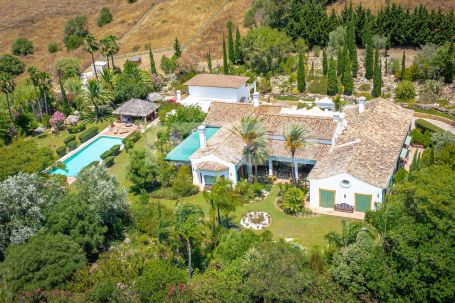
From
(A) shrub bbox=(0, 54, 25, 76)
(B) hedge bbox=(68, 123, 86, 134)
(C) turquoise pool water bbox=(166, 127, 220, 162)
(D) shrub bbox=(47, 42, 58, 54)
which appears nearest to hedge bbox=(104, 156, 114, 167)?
(C) turquoise pool water bbox=(166, 127, 220, 162)

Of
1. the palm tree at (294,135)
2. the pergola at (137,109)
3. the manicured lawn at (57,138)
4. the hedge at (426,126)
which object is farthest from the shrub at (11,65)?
the hedge at (426,126)

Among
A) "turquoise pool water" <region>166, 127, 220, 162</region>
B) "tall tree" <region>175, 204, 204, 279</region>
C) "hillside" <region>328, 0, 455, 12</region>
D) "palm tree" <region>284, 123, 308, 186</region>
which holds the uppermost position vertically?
"hillside" <region>328, 0, 455, 12</region>

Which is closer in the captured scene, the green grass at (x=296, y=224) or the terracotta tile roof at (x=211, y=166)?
the green grass at (x=296, y=224)

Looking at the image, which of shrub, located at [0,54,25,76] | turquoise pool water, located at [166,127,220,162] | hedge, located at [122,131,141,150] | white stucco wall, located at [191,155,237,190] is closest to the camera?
white stucco wall, located at [191,155,237,190]

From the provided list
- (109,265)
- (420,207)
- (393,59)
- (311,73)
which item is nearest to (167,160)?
(109,265)

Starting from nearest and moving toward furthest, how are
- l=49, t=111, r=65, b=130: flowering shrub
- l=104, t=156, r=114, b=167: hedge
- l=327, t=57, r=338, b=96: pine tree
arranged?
1. l=104, t=156, r=114, b=167: hedge
2. l=49, t=111, r=65, b=130: flowering shrub
3. l=327, t=57, r=338, b=96: pine tree

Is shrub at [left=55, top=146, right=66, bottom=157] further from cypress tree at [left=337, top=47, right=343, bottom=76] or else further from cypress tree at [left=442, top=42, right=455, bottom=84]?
cypress tree at [left=442, top=42, right=455, bottom=84]

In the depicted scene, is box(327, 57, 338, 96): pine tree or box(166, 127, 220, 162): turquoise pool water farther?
box(327, 57, 338, 96): pine tree

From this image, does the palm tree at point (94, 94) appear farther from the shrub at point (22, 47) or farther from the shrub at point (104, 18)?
the shrub at point (104, 18)
